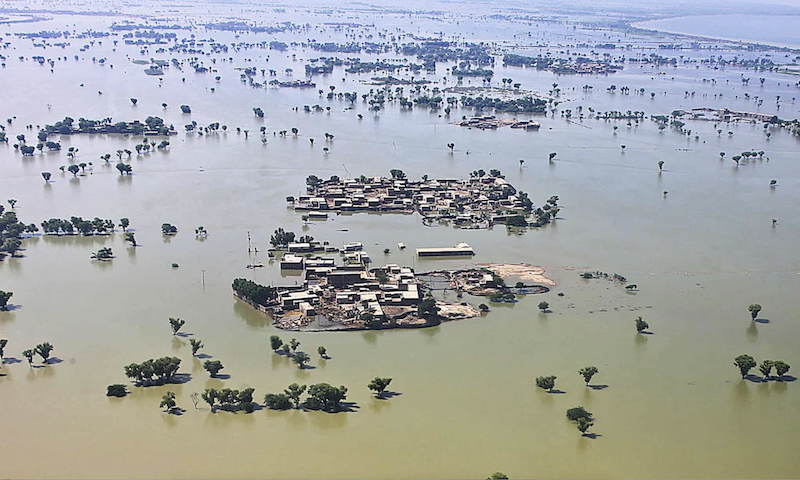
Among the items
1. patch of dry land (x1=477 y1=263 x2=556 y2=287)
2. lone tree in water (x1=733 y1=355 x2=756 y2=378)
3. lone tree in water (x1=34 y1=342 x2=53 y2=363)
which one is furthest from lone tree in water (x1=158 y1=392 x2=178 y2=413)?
lone tree in water (x1=733 y1=355 x2=756 y2=378)

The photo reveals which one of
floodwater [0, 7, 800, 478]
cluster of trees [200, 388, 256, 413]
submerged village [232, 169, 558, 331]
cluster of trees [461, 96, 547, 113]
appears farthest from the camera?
cluster of trees [461, 96, 547, 113]

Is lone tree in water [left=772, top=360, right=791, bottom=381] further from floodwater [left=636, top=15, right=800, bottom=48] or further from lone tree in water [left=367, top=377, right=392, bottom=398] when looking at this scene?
floodwater [left=636, top=15, right=800, bottom=48]

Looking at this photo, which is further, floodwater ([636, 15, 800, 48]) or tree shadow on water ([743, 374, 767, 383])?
floodwater ([636, 15, 800, 48])

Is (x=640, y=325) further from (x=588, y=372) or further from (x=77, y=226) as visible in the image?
(x=77, y=226)

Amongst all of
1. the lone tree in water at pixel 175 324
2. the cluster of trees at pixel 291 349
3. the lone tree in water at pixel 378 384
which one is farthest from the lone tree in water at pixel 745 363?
the lone tree in water at pixel 175 324

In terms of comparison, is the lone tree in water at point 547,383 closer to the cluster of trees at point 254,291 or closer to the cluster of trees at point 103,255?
the cluster of trees at point 254,291
